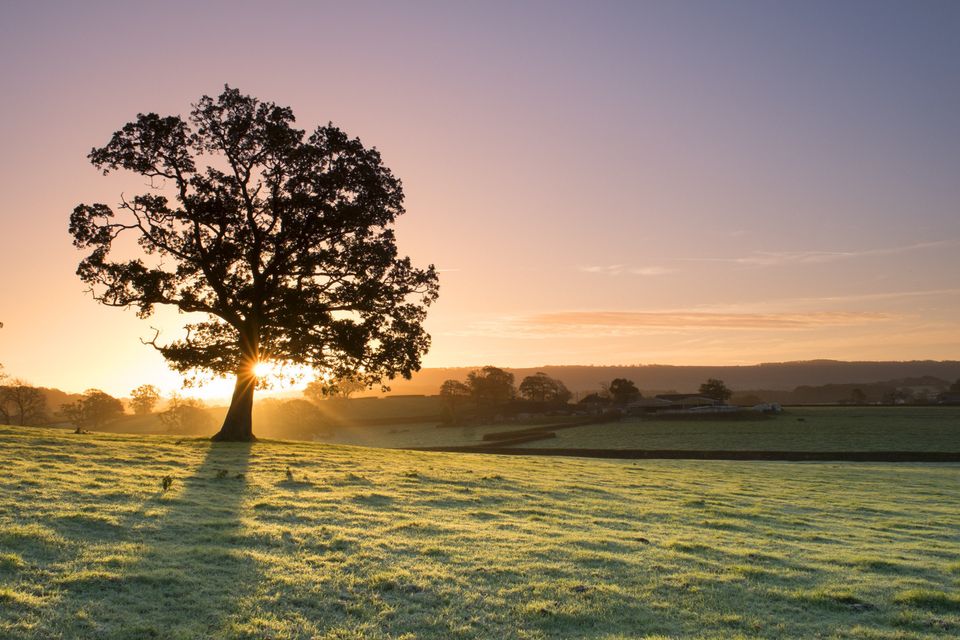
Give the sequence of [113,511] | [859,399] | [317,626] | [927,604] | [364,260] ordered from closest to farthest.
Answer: [317,626] < [927,604] < [113,511] < [364,260] < [859,399]

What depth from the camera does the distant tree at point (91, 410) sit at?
11875cm

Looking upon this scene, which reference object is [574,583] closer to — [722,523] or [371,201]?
[722,523]

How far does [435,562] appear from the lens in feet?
38.0

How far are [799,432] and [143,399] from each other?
13274 cm

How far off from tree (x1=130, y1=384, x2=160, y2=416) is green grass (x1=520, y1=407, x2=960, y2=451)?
103m

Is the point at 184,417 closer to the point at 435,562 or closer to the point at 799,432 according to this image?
the point at 799,432

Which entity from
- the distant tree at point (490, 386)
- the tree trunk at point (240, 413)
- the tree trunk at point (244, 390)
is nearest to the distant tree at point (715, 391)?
the distant tree at point (490, 386)

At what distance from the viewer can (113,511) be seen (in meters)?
13.8

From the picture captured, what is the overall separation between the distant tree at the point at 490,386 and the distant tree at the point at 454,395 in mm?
1546

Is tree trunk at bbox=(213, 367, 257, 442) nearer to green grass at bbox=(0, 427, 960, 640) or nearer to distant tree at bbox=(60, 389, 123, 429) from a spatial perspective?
green grass at bbox=(0, 427, 960, 640)

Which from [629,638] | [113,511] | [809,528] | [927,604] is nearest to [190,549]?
[113,511]

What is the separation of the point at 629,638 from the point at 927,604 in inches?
215

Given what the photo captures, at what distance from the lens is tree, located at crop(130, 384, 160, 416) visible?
142 meters

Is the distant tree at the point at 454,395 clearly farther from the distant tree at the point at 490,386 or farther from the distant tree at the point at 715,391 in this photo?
the distant tree at the point at 715,391
